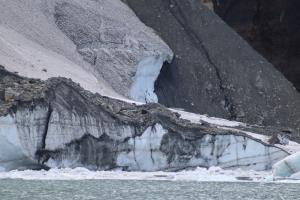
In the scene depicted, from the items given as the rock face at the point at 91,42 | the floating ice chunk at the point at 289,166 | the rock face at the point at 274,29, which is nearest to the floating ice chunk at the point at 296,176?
the floating ice chunk at the point at 289,166

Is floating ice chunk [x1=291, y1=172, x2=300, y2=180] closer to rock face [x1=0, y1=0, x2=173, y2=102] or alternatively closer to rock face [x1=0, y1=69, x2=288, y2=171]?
rock face [x1=0, y1=69, x2=288, y2=171]

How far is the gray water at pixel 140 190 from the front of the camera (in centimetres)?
881

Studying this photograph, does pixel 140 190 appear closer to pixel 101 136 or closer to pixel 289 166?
pixel 101 136

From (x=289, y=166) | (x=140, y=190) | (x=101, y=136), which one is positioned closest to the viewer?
(x=140, y=190)

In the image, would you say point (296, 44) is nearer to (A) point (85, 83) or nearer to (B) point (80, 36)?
(B) point (80, 36)

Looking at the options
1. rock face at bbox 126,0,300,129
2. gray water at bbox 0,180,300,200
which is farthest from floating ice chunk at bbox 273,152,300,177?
rock face at bbox 126,0,300,129

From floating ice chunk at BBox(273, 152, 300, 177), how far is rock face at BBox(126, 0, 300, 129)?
474 cm

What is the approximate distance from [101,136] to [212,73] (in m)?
5.41

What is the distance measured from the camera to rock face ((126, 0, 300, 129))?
16578 millimetres

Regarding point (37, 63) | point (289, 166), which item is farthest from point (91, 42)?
point (289, 166)

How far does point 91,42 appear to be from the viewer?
16.3m

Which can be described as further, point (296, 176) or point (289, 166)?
point (289, 166)

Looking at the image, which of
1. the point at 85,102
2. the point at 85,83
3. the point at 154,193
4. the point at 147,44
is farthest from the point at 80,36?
the point at 154,193

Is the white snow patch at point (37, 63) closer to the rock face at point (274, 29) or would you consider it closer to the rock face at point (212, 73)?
the rock face at point (212, 73)
